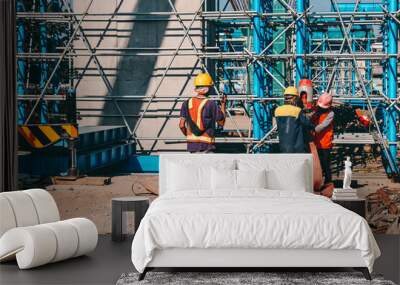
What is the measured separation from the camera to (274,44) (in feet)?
23.2

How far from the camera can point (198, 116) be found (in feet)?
23.2

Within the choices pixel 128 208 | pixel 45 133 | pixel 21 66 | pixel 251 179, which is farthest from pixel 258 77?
pixel 21 66

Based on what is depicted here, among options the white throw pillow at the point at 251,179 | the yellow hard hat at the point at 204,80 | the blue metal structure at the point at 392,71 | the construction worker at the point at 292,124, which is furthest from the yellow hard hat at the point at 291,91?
the white throw pillow at the point at 251,179

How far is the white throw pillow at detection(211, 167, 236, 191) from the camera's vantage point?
6.19 m

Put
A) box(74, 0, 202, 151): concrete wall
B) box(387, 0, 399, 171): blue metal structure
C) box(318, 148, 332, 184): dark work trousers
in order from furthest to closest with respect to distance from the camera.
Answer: box(74, 0, 202, 151): concrete wall, box(318, 148, 332, 184): dark work trousers, box(387, 0, 399, 171): blue metal structure

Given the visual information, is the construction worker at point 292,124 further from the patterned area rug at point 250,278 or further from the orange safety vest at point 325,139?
the patterned area rug at point 250,278

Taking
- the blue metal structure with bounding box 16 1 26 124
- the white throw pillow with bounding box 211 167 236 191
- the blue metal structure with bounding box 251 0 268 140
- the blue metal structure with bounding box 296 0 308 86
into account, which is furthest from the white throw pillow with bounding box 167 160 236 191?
the blue metal structure with bounding box 16 1 26 124

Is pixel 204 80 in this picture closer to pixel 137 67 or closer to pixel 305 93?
pixel 137 67

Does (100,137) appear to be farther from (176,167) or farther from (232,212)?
(232,212)

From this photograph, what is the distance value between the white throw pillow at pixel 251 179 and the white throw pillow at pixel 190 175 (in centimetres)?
17

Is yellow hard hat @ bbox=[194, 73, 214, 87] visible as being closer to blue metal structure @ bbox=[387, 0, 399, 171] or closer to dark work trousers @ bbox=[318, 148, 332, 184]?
dark work trousers @ bbox=[318, 148, 332, 184]

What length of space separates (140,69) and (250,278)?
2940 mm

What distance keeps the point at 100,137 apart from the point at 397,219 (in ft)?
9.47

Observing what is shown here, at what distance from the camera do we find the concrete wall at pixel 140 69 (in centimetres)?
719
